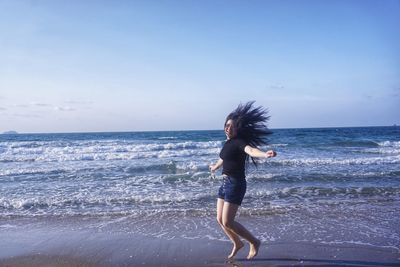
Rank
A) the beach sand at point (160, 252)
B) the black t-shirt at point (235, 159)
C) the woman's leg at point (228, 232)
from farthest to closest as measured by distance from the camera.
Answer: the beach sand at point (160, 252)
the woman's leg at point (228, 232)
the black t-shirt at point (235, 159)

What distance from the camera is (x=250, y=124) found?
4938 millimetres

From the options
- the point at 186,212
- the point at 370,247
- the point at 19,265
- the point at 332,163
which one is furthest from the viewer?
the point at 332,163

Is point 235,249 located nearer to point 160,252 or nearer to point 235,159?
point 160,252

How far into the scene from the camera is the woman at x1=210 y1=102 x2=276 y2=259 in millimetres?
4691

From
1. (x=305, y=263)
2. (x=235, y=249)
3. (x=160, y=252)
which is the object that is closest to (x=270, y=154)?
(x=235, y=249)

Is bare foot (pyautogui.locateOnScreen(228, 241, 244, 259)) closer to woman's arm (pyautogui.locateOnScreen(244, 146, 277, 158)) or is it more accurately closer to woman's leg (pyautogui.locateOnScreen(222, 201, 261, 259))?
woman's leg (pyautogui.locateOnScreen(222, 201, 261, 259))

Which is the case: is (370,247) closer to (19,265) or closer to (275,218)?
(275,218)

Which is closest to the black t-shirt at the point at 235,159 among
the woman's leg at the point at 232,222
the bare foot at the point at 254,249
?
the woman's leg at the point at 232,222

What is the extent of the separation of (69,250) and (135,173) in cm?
908

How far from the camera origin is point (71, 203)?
920 centimetres

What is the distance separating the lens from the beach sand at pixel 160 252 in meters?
5.07

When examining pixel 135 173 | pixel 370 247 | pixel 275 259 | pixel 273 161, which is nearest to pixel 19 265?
pixel 275 259

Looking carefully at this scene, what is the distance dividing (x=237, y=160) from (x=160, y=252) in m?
2.04

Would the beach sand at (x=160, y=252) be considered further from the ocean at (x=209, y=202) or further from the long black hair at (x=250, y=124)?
the long black hair at (x=250, y=124)
